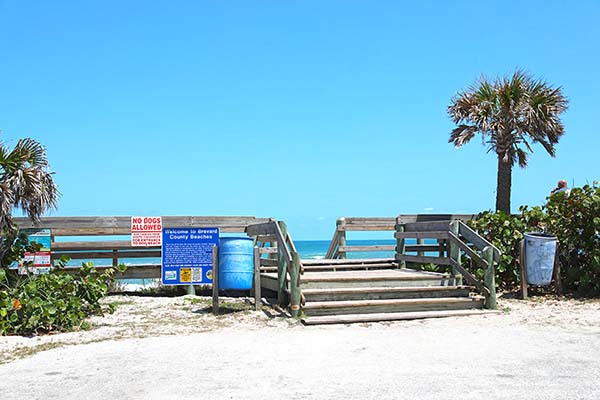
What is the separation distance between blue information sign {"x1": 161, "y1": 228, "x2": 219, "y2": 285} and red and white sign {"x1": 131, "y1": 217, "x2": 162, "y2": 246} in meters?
0.21

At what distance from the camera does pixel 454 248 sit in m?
10.9

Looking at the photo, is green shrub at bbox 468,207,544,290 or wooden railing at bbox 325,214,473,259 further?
wooden railing at bbox 325,214,473,259

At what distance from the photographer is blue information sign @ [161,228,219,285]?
38.1 feet

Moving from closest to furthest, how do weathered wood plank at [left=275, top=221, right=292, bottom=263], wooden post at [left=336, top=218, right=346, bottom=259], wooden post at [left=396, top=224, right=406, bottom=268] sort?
weathered wood plank at [left=275, top=221, right=292, bottom=263]
wooden post at [left=396, top=224, right=406, bottom=268]
wooden post at [left=336, top=218, right=346, bottom=259]

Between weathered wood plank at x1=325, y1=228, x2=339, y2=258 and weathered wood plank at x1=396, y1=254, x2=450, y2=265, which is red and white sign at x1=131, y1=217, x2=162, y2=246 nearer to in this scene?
weathered wood plank at x1=325, y1=228, x2=339, y2=258

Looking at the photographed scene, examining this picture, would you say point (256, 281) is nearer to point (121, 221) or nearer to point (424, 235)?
point (121, 221)

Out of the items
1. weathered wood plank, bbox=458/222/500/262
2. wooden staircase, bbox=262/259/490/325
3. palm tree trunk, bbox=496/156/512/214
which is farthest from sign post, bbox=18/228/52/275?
palm tree trunk, bbox=496/156/512/214

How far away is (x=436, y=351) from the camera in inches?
270

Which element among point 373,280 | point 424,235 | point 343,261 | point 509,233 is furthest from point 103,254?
point 509,233

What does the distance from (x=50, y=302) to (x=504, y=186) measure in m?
10.5

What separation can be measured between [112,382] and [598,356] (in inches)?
195

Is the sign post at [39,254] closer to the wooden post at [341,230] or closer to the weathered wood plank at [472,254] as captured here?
the wooden post at [341,230]

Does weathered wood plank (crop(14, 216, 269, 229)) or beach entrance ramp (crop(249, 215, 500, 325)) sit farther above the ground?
weathered wood plank (crop(14, 216, 269, 229))

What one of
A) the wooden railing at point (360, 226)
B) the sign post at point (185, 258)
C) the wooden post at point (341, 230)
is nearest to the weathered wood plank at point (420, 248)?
the wooden railing at point (360, 226)
